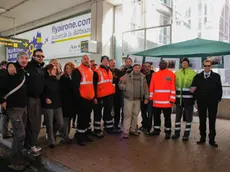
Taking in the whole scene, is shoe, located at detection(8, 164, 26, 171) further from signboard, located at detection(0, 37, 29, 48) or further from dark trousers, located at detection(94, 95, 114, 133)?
signboard, located at detection(0, 37, 29, 48)

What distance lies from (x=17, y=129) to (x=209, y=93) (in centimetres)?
360

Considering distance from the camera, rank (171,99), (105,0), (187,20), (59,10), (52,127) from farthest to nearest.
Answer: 1. (59,10)
2. (105,0)
3. (187,20)
4. (171,99)
5. (52,127)

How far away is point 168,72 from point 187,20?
505 cm

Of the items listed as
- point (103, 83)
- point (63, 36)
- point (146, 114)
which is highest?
point (63, 36)

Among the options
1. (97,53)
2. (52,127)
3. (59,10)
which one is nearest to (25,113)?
(52,127)

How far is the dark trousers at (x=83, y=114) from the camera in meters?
4.41

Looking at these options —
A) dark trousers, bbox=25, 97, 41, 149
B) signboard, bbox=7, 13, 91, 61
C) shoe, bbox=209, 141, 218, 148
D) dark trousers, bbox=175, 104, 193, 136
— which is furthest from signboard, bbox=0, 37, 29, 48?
shoe, bbox=209, 141, 218, 148

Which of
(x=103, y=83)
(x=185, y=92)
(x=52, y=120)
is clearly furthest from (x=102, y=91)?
(x=185, y=92)

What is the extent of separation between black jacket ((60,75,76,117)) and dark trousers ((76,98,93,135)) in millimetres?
222

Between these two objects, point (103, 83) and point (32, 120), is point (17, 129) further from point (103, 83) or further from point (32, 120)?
point (103, 83)

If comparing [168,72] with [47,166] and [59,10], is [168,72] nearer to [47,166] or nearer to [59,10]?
[47,166]

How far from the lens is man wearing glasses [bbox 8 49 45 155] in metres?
3.66

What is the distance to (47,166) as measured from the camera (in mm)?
3559

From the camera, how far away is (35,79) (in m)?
3.67
